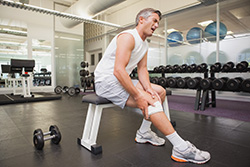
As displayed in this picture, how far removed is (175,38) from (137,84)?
4.43 metres

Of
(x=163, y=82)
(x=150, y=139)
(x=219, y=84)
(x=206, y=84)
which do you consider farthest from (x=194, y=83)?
(x=150, y=139)

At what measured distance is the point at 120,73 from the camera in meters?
1.04

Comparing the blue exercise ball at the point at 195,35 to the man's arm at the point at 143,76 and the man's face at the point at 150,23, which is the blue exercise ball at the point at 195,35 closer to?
the man's arm at the point at 143,76

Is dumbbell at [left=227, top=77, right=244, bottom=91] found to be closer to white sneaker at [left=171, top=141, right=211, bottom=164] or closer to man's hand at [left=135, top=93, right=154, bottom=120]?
white sneaker at [left=171, top=141, right=211, bottom=164]

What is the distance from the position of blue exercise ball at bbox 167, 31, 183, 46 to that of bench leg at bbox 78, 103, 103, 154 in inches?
182

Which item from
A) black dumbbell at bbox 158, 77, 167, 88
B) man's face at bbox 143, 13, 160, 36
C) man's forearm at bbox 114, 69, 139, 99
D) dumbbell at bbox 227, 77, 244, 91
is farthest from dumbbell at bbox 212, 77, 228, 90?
man's forearm at bbox 114, 69, 139, 99

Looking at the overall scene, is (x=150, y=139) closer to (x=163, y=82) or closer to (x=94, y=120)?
(x=94, y=120)

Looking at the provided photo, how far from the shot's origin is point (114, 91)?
46.3 inches

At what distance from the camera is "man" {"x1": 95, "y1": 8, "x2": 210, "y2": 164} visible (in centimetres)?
105

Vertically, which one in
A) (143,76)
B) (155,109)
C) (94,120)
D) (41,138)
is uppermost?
(143,76)

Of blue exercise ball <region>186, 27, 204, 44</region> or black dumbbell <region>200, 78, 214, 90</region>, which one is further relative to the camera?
blue exercise ball <region>186, 27, 204, 44</region>

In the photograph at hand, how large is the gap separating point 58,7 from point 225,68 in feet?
21.1

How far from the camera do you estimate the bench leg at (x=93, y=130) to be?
122cm

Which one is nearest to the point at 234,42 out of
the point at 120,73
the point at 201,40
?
the point at 201,40
